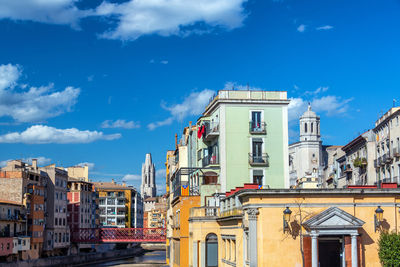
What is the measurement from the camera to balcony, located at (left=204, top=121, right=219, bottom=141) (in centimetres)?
6140

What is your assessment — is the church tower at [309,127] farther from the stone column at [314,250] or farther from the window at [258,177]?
the stone column at [314,250]

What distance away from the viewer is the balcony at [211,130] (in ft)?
201

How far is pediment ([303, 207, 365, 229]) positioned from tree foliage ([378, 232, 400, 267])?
64.8 inches

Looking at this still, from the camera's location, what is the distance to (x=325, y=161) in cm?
17788

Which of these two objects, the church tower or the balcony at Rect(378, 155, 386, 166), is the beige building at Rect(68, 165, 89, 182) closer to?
the church tower

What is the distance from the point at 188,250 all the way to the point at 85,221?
88254 millimetres

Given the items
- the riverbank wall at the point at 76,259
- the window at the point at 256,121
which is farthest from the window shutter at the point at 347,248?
the riverbank wall at the point at 76,259

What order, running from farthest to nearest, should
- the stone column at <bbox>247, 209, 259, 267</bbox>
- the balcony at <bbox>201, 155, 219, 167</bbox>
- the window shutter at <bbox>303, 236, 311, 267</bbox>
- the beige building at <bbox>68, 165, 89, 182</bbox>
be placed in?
the beige building at <bbox>68, 165, 89, 182</bbox>
the balcony at <bbox>201, 155, 219, 167</bbox>
the stone column at <bbox>247, 209, 259, 267</bbox>
the window shutter at <bbox>303, 236, 311, 267</bbox>

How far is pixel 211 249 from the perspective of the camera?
50500 mm

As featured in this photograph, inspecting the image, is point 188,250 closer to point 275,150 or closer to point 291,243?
point 275,150

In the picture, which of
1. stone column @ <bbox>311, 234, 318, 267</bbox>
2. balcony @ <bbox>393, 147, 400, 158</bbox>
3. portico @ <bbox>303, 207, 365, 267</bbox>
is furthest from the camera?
balcony @ <bbox>393, 147, 400, 158</bbox>

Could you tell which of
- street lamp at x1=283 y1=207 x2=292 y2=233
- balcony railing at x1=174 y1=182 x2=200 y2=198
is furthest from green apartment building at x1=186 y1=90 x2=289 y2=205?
street lamp at x1=283 y1=207 x2=292 y2=233

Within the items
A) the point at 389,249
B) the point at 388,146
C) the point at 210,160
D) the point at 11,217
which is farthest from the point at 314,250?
the point at 11,217

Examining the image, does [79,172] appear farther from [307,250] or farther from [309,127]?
[307,250]
